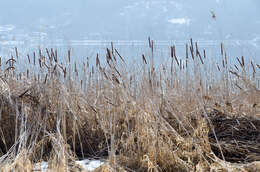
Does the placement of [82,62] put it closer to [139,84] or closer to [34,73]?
[34,73]

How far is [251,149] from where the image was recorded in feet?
6.90

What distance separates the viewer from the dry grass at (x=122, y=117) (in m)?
1.83

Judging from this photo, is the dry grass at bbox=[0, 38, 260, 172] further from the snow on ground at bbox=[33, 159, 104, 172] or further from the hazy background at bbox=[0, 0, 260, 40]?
the hazy background at bbox=[0, 0, 260, 40]

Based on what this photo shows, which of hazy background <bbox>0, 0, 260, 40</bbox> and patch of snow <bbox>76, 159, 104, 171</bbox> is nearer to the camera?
patch of snow <bbox>76, 159, 104, 171</bbox>

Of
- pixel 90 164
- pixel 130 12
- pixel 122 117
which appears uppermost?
pixel 130 12

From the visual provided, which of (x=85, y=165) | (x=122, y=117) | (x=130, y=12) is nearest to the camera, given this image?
(x=85, y=165)

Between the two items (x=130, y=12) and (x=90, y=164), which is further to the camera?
(x=130, y=12)

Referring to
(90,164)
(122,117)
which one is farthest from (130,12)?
(90,164)

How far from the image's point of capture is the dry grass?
5.99ft

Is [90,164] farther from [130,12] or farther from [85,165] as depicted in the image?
[130,12]

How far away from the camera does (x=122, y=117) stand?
2289 millimetres

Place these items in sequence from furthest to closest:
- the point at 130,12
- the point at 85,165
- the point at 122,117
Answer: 1. the point at 130,12
2. the point at 122,117
3. the point at 85,165

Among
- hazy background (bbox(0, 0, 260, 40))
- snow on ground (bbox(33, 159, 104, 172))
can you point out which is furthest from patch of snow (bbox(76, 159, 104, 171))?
hazy background (bbox(0, 0, 260, 40))

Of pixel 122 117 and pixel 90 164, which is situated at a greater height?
pixel 122 117
